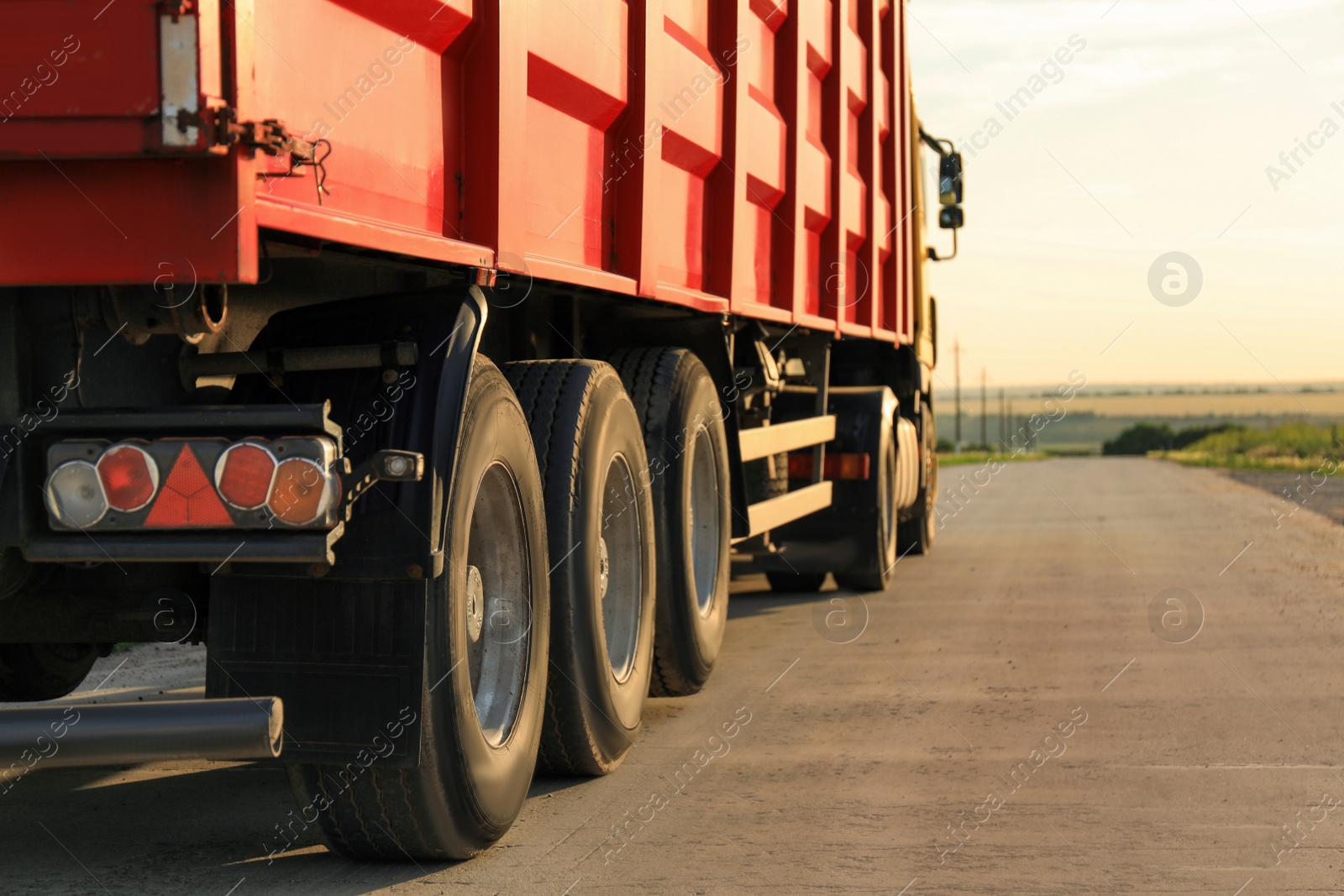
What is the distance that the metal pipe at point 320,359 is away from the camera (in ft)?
11.9

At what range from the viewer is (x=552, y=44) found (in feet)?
14.4

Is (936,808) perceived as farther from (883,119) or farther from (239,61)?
(883,119)

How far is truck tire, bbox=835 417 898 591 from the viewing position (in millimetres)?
9977

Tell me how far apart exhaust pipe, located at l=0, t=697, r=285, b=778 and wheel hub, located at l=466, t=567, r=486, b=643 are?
961mm

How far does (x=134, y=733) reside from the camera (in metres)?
3.07

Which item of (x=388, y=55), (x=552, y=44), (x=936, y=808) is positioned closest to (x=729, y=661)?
(x=936, y=808)

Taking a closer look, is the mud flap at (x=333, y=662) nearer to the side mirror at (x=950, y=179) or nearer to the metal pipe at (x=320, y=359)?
the metal pipe at (x=320, y=359)

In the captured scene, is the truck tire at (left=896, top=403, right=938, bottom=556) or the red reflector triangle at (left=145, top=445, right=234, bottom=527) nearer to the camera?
the red reflector triangle at (left=145, top=445, right=234, bottom=527)

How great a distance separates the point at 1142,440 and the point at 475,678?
10671cm

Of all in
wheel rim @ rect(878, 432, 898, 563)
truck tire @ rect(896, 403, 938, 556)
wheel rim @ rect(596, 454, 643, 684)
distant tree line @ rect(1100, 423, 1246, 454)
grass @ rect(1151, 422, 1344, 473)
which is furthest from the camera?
distant tree line @ rect(1100, 423, 1246, 454)

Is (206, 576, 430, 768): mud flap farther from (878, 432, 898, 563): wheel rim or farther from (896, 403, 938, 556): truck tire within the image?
(896, 403, 938, 556): truck tire

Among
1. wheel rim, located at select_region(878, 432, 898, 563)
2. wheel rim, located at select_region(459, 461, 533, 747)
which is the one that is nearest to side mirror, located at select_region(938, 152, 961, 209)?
wheel rim, located at select_region(878, 432, 898, 563)

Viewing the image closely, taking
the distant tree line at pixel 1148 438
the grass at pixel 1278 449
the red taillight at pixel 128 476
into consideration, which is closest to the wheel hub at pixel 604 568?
the red taillight at pixel 128 476

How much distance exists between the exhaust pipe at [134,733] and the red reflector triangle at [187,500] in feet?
1.28
